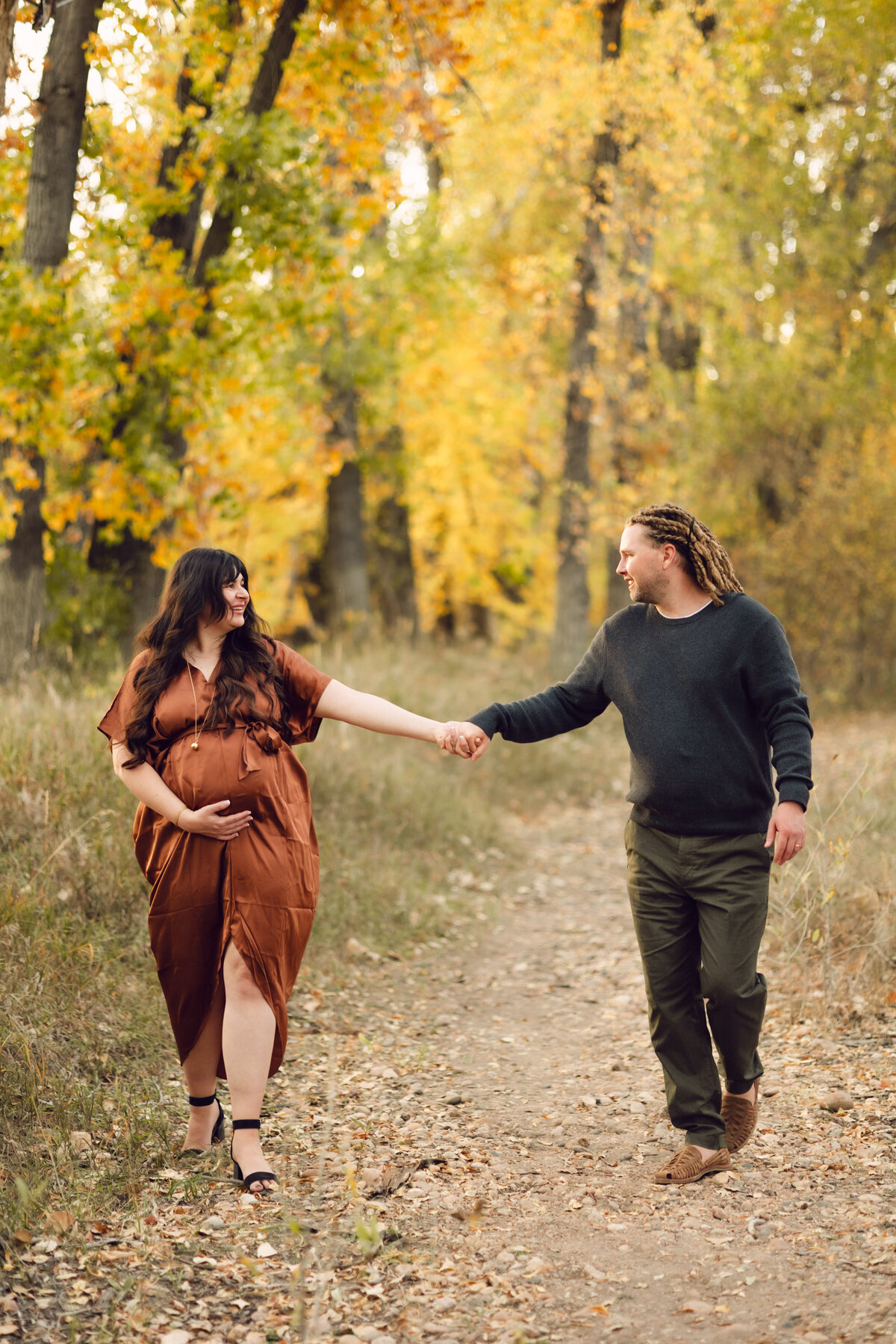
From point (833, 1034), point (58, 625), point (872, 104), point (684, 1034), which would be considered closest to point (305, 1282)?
point (684, 1034)

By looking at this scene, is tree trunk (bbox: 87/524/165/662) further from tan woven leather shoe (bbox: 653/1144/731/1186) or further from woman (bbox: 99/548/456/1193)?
tan woven leather shoe (bbox: 653/1144/731/1186)

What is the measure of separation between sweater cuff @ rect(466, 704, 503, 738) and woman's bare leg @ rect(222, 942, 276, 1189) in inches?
45.6

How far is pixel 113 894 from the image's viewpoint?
5414 mm

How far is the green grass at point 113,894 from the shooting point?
3.77 meters

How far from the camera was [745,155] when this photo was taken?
15047mm

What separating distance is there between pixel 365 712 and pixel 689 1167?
1.81 meters

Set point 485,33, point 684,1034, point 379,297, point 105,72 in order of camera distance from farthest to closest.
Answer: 1. point 379,297
2. point 485,33
3. point 105,72
4. point 684,1034

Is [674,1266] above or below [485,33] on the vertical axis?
below

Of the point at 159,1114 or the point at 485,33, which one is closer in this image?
the point at 159,1114

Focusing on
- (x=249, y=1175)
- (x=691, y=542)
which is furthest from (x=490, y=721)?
(x=249, y=1175)

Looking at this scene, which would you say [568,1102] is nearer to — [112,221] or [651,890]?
[651,890]

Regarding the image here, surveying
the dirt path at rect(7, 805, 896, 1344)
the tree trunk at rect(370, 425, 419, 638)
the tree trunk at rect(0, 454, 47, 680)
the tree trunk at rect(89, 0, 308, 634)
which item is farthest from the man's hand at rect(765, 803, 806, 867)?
the tree trunk at rect(370, 425, 419, 638)

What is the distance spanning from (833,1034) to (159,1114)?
2.81 m

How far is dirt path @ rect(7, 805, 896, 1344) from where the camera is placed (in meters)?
2.92
